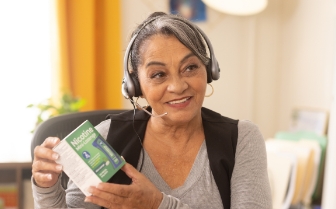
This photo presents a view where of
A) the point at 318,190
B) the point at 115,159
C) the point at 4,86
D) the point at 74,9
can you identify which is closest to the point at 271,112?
the point at 318,190

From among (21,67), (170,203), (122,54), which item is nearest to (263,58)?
(122,54)

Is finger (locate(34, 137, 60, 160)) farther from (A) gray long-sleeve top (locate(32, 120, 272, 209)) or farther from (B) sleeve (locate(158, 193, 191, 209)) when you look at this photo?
(B) sleeve (locate(158, 193, 191, 209))

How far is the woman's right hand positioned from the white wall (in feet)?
5.34

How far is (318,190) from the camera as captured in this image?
2.17 meters

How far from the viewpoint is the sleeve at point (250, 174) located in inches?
38.4

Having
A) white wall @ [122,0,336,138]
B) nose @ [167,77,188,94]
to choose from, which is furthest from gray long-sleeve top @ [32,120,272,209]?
white wall @ [122,0,336,138]

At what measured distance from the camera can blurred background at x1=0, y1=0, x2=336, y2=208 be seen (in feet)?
7.06

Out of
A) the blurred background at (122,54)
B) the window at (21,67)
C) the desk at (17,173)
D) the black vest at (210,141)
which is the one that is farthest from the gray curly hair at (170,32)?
the window at (21,67)

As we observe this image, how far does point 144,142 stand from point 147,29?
1.11 feet

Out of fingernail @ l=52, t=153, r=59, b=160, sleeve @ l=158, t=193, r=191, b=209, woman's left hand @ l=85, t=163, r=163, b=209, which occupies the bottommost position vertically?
sleeve @ l=158, t=193, r=191, b=209

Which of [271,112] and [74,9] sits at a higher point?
[74,9]

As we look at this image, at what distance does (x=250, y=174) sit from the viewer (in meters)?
1.01

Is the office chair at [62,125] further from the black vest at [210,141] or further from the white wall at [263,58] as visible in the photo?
the white wall at [263,58]

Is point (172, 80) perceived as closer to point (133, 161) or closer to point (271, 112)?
point (133, 161)
